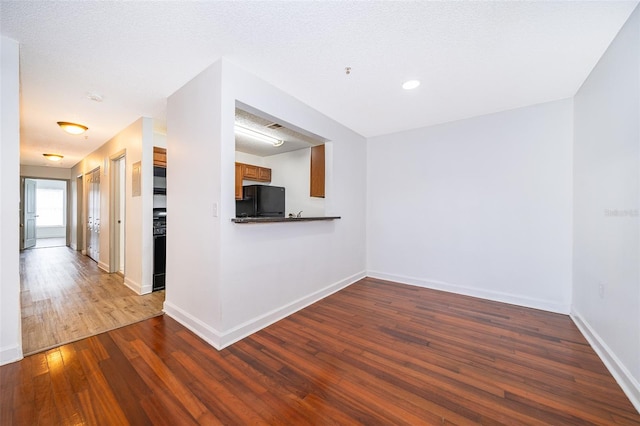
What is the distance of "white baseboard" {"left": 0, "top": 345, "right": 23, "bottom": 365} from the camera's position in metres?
1.83

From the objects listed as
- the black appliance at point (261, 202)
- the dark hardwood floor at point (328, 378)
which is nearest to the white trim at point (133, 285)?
the dark hardwood floor at point (328, 378)

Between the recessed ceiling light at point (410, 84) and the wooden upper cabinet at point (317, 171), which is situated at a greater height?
the recessed ceiling light at point (410, 84)

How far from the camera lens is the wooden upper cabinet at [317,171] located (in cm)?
379

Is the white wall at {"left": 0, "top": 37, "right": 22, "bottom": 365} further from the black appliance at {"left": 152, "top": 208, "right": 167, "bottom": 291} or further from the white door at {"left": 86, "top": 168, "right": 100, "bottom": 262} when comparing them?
the white door at {"left": 86, "top": 168, "right": 100, "bottom": 262}

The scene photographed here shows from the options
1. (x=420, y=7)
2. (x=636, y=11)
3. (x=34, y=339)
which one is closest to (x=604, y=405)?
(x=636, y=11)

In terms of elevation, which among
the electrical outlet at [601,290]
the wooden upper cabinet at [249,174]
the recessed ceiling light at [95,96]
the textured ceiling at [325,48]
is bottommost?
the electrical outlet at [601,290]

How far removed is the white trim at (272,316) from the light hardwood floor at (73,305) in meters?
1.19

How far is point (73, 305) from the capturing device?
9.61 ft

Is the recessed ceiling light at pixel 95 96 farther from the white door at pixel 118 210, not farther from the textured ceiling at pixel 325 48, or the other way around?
the white door at pixel 118 210

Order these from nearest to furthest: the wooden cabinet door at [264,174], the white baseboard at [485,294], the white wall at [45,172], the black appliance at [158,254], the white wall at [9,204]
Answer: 1. the white wall at [9,204]
2. the white baseboard at [485,294]
3. the black appliance at [158,254]
4. the wooden cabinet door at [264,174]
5. the white wall at [45,172]

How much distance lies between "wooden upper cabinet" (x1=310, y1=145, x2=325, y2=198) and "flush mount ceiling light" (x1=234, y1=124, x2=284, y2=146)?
2.84ft

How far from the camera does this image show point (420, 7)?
1.56 metres

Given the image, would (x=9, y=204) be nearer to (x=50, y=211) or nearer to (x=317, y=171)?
(x=317, y=171)

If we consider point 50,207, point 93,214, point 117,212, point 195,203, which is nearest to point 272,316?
point 195,203
